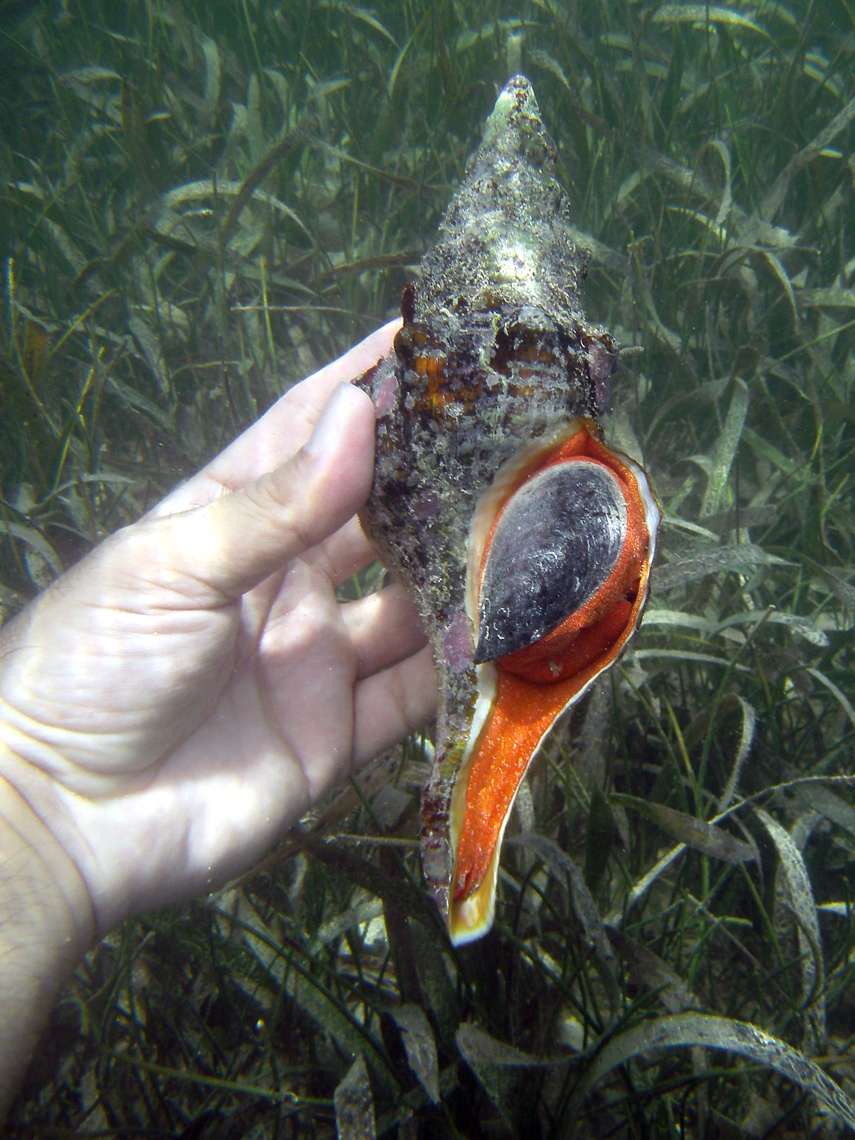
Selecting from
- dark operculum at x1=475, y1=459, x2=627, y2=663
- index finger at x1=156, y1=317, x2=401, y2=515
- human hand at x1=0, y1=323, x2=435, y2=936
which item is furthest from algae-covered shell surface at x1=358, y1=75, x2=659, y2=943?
index finger at x1=156, y1=317, x2=401, y2=515

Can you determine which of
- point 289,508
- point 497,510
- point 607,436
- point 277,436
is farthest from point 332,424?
point 607,436

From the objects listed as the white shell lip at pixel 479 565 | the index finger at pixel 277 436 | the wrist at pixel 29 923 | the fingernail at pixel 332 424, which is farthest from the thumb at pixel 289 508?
the wrist at pixel 29 923

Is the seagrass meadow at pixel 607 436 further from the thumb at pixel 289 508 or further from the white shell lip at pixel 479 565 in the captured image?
the thumb at pixel 289 508

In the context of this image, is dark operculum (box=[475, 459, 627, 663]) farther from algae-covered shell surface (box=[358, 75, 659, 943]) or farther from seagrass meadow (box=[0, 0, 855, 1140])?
seagrass meadow (box=[0, 0, 855, 1140])

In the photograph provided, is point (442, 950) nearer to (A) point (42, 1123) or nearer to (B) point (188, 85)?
(A) point (42, 1123)

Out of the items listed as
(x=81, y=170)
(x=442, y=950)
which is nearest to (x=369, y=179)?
(x=81, y=170)
